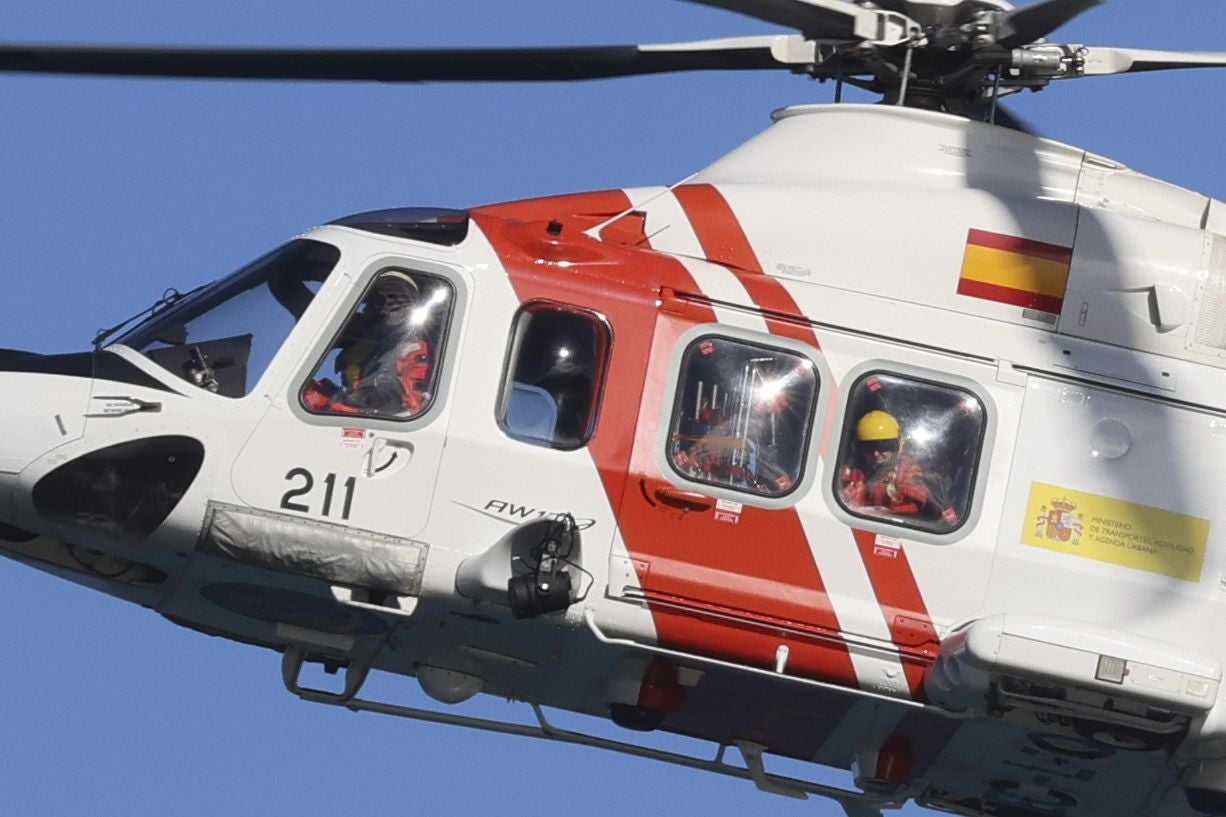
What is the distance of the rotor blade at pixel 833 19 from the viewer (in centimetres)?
1235

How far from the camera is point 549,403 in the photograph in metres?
11.5

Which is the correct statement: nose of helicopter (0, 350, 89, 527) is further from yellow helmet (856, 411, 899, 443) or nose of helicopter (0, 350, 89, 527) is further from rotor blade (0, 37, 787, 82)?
yellow helmet (856, 411, 899, 443)

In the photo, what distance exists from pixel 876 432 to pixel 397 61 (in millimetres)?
3035

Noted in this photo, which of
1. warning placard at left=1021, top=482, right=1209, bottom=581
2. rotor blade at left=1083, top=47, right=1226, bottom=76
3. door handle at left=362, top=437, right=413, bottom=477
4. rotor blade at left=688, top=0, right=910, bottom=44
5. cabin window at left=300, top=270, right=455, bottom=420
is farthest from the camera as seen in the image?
rotor blade at left=1083, top=47, right=1226, bottom=76

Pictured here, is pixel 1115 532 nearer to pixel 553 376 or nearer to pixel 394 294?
pixel 553 376

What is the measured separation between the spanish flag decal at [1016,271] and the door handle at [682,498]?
70.9 inches

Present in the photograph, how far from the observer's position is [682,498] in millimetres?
11398

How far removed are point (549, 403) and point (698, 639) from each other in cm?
133

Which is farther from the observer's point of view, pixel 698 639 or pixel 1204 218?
pixel 1204 218

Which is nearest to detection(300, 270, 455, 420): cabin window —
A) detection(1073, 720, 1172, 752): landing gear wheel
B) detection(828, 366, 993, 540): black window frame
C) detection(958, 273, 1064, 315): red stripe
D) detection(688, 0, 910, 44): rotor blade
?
detection(828, 366, 993, 540): black window frame

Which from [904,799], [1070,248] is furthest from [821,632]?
[1070,248]

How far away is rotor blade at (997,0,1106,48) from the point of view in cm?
1156

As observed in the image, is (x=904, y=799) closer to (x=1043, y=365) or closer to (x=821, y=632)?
(x=821, y=632)

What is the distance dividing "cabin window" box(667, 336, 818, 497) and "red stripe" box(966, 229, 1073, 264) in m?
1.23
